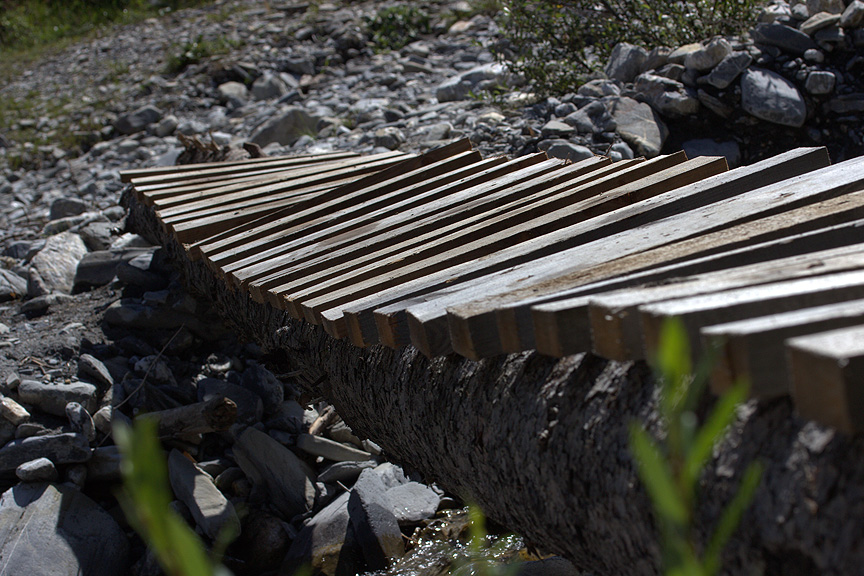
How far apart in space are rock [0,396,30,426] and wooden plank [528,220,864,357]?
3.19m

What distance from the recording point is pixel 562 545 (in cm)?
156

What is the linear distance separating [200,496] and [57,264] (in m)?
2.65

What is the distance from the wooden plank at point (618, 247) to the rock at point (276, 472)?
239cm

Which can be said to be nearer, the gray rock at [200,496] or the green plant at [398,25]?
the gray rock at [200,496]

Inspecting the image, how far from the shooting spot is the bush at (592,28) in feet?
19.9

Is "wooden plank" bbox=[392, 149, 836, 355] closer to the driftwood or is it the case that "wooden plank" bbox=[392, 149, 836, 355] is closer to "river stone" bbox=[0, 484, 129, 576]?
the driftwood

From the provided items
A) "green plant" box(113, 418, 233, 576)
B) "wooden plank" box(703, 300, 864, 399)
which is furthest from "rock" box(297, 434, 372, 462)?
"green plant" box(113, 418, 233, 576)

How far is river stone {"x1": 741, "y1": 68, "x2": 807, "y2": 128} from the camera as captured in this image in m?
4.96

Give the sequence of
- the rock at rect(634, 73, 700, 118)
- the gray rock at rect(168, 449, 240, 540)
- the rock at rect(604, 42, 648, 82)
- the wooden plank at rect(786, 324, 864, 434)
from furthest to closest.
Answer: the rock at rect(604, 42, 648, 82) → the rock at rect(634, 73, 700, 118) → the gray rock at rect(168, 449, 240, 540) → the wooden plank at rect(786, 324, 864, 434)

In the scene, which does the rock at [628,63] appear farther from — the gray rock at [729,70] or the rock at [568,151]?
the rock at [568,151]

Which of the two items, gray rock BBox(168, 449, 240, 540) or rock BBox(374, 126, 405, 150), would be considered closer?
gray rock BBox(168, 449, 240, 540)

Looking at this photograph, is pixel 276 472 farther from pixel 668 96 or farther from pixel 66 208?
pixel 66 208

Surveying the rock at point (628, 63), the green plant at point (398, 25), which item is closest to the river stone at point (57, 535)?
the rock at point (628, 63)

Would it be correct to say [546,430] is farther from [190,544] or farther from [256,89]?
[256,89]
